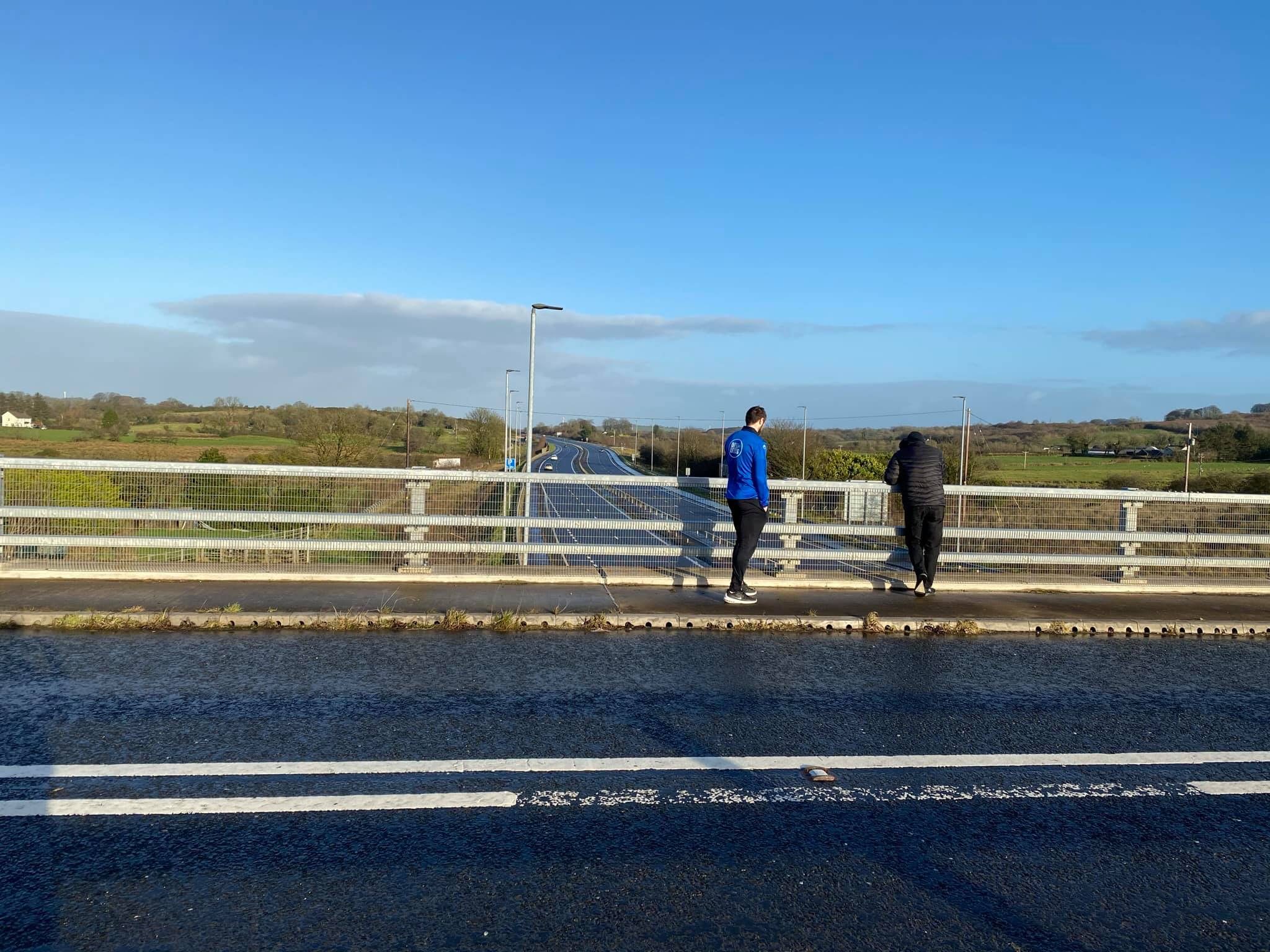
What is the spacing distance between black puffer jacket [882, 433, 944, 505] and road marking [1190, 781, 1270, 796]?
205 inches

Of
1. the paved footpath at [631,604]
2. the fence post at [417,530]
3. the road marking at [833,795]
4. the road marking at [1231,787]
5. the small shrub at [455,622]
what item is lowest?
the road marking at [833,795]

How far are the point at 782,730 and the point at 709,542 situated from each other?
5.07 meters

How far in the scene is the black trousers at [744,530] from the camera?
962 cm

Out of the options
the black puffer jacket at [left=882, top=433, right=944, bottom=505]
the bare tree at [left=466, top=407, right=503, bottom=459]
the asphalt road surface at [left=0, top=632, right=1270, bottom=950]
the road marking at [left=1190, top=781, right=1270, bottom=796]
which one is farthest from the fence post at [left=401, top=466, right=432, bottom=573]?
the bare tree at [left=466, top=407, right=503, bottom=459]

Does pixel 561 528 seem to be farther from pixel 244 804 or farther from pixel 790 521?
pixel 244 804

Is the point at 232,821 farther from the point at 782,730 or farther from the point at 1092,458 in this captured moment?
the point at 1092,458

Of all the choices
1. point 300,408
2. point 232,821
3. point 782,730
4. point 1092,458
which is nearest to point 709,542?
point 782,730

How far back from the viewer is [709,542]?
10.7 m

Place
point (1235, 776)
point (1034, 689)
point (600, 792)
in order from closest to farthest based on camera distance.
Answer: point (600, 792) < point (1235, 776) < point (1034, 689)

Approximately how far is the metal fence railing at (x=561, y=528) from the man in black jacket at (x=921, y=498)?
1.75 feet

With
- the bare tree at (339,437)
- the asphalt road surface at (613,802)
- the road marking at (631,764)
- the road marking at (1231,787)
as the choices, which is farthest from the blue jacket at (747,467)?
the bare tree at (339,437)

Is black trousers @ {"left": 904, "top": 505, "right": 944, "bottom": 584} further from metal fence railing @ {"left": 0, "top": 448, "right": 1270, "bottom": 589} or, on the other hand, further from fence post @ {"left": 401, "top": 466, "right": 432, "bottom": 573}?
fence post @ {"left": 401, "top": 466, "right": 432, "bottom": 573}

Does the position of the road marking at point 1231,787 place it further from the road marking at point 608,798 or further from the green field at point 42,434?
the green field at point 42,434

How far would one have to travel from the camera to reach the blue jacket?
374 inches
